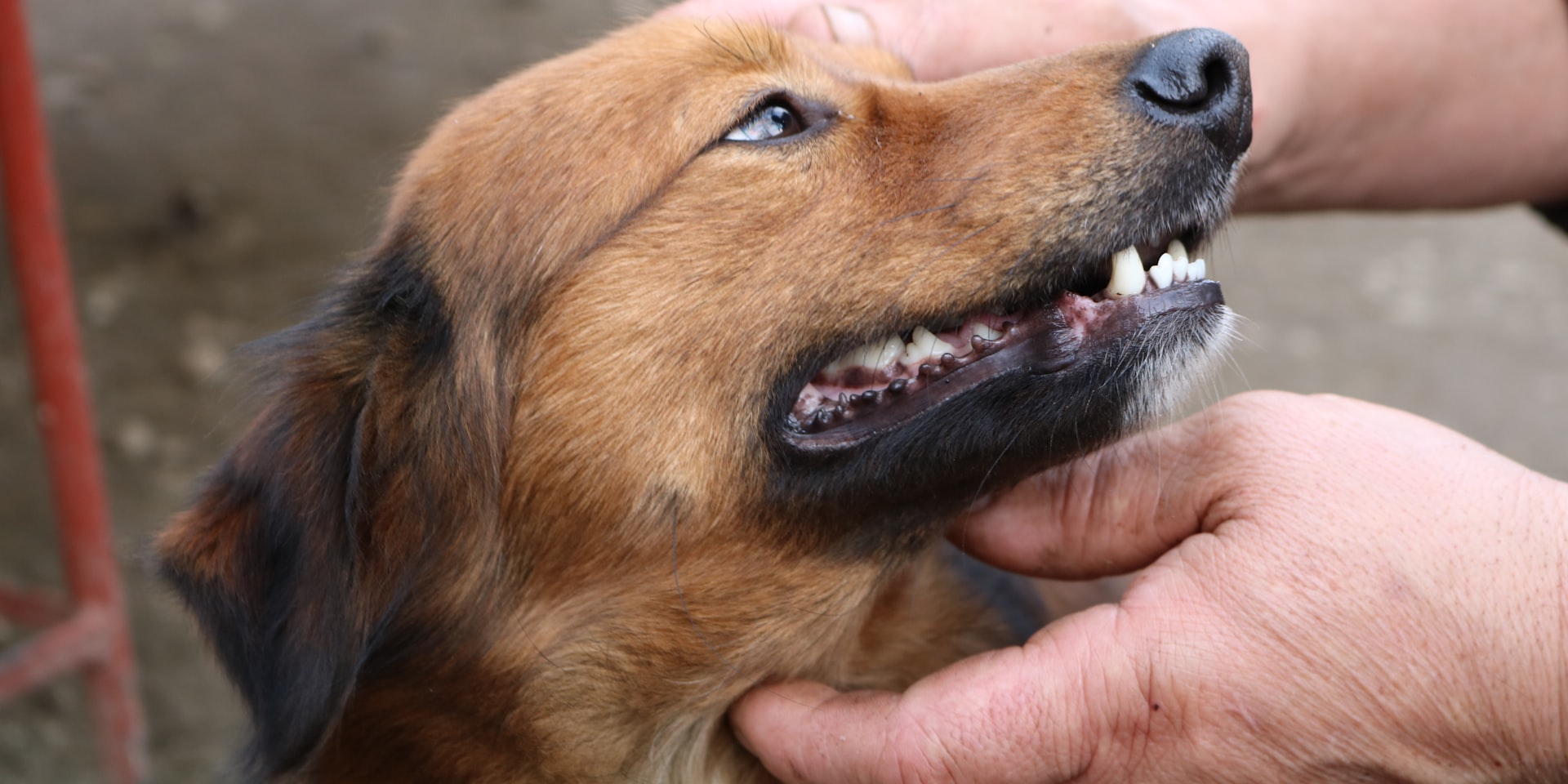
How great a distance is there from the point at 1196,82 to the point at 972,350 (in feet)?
1.79

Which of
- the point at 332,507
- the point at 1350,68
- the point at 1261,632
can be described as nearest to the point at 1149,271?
the point at 1261,632

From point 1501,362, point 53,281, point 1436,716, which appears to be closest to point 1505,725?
point 1436,716

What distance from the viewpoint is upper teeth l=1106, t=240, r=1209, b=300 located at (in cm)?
213

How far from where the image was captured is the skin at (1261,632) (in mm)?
1835

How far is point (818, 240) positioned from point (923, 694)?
0.72m

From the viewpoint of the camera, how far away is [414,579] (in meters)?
2.18

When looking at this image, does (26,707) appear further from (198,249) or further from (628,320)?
(628,320)

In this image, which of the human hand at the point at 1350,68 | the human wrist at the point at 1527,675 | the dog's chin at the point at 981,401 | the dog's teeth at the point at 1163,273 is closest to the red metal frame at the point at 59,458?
the human hand at the point at 1350,68

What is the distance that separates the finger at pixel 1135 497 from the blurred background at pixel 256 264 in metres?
3.02

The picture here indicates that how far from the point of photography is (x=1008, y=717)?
1.92m

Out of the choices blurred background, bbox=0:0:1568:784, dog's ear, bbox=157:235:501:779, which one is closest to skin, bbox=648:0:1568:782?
dog's ear, bbox=157:235:501:779

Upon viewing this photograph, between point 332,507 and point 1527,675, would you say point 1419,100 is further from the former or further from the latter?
point 332,507

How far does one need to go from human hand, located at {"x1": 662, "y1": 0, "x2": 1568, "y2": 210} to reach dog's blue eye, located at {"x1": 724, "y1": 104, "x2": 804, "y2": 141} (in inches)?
17.2

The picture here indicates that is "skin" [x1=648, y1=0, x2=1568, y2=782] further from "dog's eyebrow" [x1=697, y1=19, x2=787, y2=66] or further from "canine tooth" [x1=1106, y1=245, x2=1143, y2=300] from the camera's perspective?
"dog's eyebrow" [x1=697, y1=19, x2=787, y2=66]
